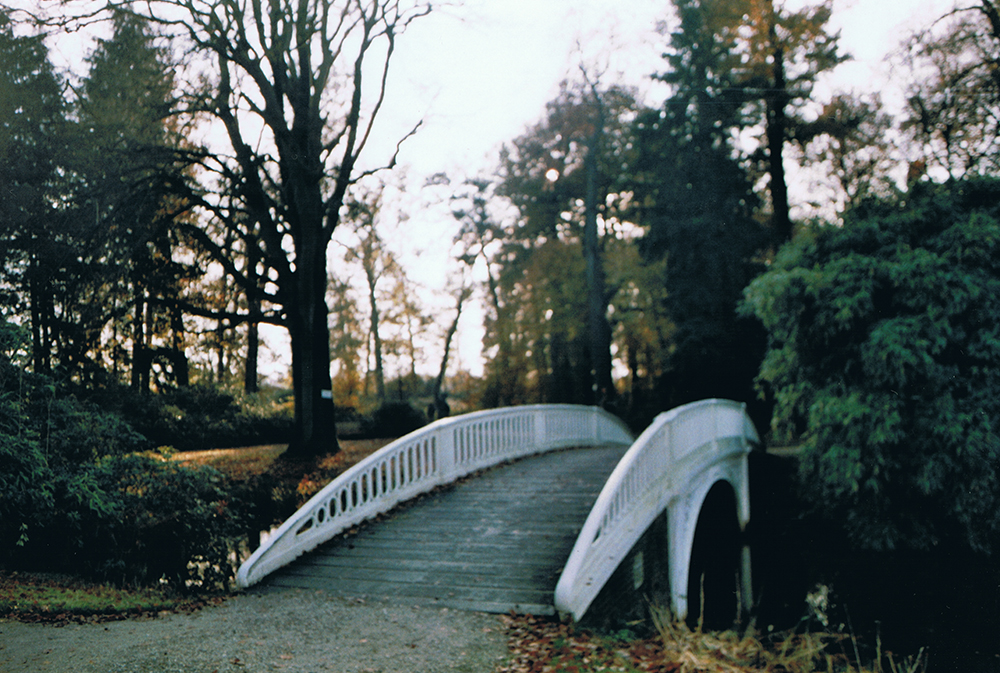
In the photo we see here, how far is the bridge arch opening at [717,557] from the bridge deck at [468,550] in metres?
5.51

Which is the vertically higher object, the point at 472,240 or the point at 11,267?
the point at 472,240

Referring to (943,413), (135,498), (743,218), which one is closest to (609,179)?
(743,218)

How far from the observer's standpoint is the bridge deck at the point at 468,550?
24.6 feet

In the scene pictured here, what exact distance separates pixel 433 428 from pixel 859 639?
27.4 ft

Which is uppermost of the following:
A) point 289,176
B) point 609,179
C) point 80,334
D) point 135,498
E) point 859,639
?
point 609,179

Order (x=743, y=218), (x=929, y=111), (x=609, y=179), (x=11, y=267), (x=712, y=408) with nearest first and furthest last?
(x=11, y=267) → (x=712, y=408) → (x=929, y=111) → (x=743, y=218) → (x=609, y=179)

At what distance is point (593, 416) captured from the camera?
1875 cm

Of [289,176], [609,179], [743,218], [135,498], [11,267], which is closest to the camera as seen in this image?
[135,498]

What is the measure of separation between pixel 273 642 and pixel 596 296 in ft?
73.0

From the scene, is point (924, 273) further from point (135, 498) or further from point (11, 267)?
point (11, 267)

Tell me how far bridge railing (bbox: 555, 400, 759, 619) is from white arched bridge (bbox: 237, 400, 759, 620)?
25 mm

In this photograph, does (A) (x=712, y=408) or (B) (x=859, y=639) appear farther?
(A) (x=712, y=408)

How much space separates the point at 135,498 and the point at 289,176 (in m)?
9.04

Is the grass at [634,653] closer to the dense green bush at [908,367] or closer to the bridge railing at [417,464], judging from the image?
the bridge railing at [417,464]
